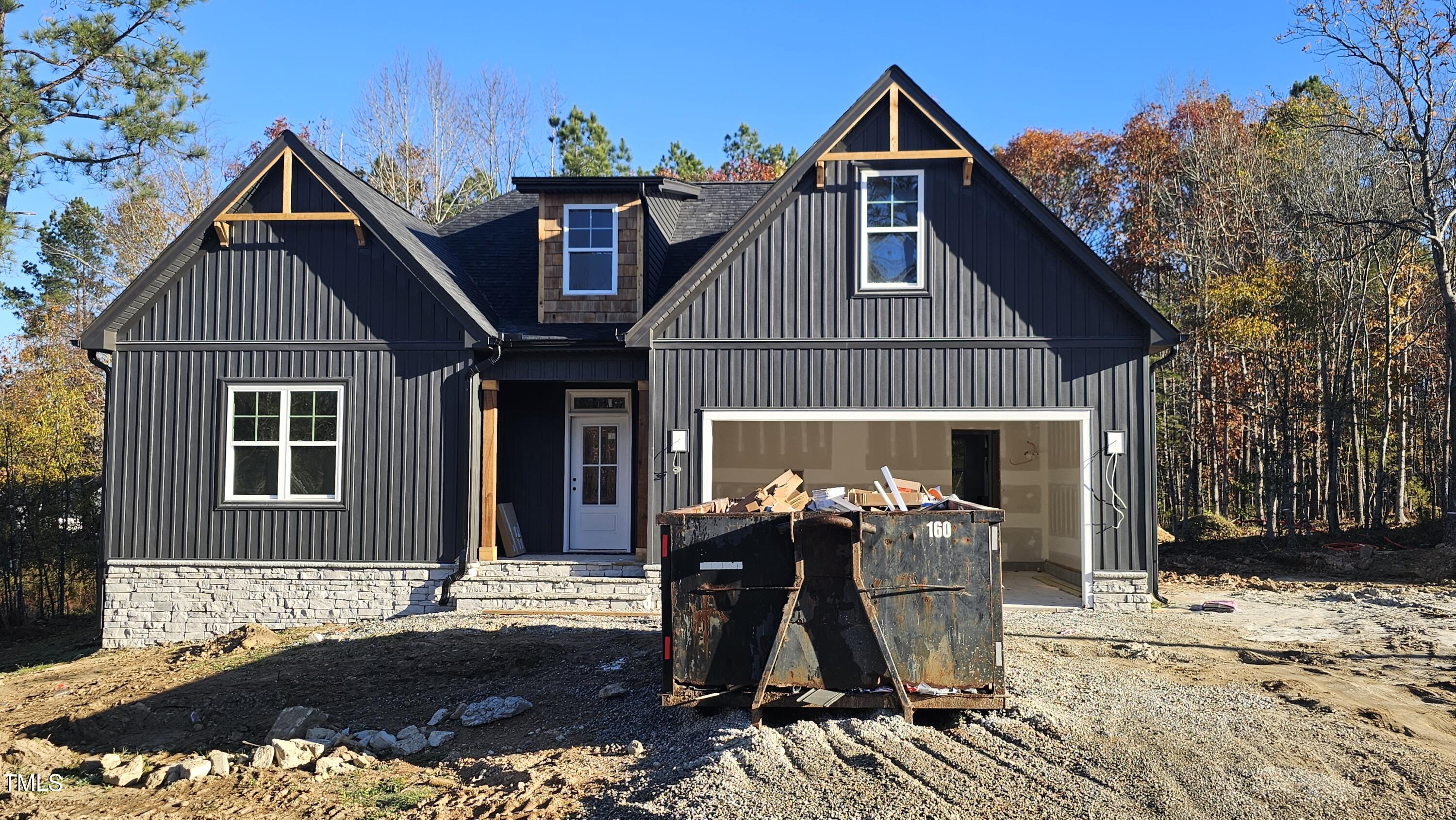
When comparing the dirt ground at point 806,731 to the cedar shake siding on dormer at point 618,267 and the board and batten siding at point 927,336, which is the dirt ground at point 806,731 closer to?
the board and batten siding at point 927,336

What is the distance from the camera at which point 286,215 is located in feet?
42.2

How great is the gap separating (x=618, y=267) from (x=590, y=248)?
0.50 metres

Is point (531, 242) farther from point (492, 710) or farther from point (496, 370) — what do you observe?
point (492, 710)

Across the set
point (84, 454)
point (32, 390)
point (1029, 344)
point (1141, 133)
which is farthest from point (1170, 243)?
point (32, 390)

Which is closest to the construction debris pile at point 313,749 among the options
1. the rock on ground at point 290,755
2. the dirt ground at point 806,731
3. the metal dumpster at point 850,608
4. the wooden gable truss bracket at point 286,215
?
the rock on ground at point 290,755

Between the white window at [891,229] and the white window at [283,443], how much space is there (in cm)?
703

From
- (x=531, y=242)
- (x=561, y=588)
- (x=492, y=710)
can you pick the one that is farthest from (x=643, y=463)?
(x=492, y=710)

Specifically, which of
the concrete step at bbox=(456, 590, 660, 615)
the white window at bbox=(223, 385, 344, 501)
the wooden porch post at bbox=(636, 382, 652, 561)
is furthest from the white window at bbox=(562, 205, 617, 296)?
the concrete step at bbox=(456, 590, 660, 615)

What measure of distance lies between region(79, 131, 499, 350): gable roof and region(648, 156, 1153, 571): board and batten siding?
2689 mm

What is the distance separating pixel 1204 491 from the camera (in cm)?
2539

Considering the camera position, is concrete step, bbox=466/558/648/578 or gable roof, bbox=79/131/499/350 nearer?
concrete step, bbox=466/558/648/578

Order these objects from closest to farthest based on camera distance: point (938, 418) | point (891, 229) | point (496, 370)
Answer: point (938, 418) → point (891, 229) → point (496, 370)

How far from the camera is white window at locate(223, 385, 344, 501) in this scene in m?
12.7

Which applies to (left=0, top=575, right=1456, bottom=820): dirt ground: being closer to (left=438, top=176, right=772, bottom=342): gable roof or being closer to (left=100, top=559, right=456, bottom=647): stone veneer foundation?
(left=100, top=559, right=456, bottom=647): stone veneer foundation
